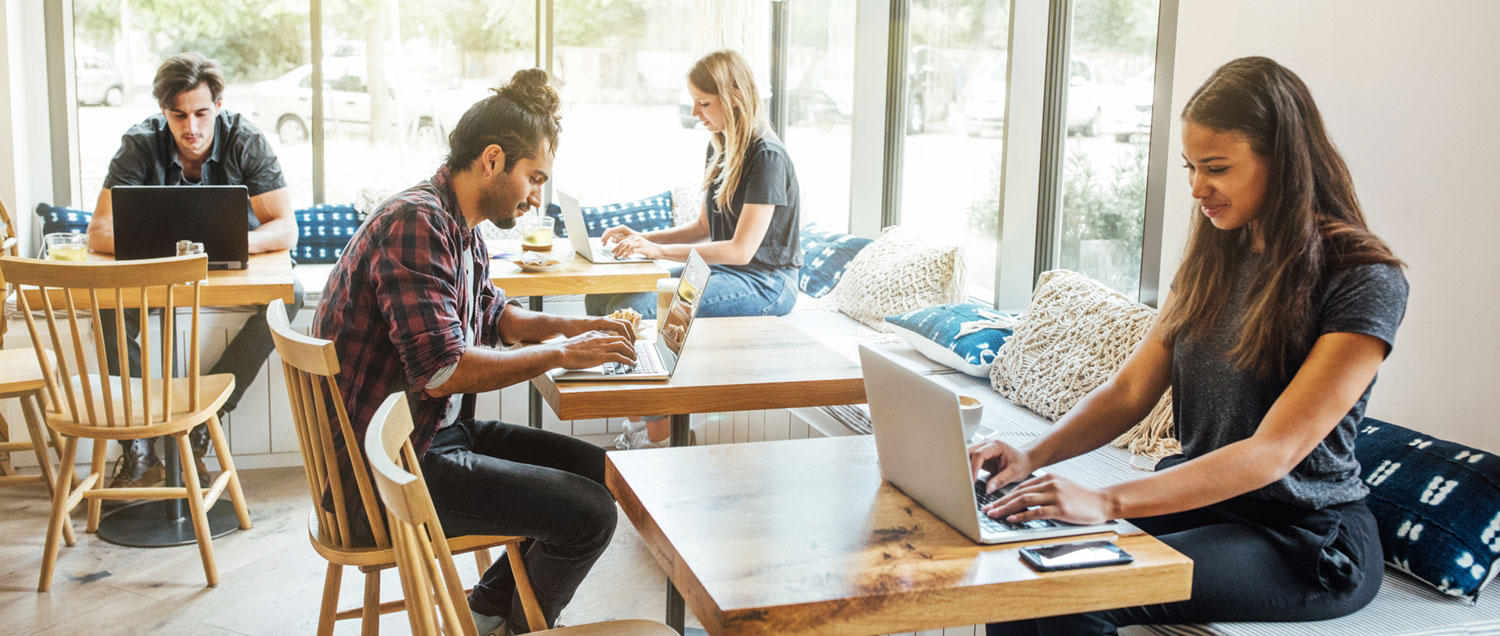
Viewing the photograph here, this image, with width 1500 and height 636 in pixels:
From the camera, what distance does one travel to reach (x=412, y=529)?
1305 millimetres

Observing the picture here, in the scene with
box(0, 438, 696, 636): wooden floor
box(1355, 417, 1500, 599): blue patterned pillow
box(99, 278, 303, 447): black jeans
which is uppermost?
box(1355, 417, 1500, 599): blue patterned pillow

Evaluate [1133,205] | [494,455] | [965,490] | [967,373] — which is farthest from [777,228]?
[965,490]

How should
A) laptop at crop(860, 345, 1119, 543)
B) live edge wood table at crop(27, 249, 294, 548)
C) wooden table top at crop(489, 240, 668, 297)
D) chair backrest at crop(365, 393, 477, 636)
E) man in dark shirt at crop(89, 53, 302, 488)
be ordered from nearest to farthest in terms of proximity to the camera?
chair backrest at crop(365, 393, 477, 636) < laptop at crop(860, 345, 1119, 543) < live edge wood table at crop(27, 249, 294, 548) < wooden table top at crop(489, 240, 668, 297) < man in dark shirt at crop(89, 53, 302, 488)

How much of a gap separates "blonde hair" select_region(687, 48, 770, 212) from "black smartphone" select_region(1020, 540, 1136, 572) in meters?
2.40

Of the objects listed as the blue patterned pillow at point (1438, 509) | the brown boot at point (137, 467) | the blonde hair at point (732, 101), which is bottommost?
the brown boot at point (137, 467)

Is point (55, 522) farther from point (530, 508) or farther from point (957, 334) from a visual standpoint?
point (957, 334)

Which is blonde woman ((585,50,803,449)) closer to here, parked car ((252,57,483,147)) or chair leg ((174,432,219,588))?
chair leg ((174,432,219,588))

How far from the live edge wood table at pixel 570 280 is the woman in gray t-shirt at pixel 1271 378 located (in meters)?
1.86

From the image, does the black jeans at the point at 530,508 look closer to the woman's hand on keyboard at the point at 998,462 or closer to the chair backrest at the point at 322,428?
the chair backrest at the point at 322,428

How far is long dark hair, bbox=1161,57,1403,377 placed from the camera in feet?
5.53

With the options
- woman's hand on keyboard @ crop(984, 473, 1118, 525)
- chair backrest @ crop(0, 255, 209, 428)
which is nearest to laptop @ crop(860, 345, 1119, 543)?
woman's hand on keyboard @ crop(984, 473, 1118, 525)

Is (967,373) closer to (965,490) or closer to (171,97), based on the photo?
(965,490)

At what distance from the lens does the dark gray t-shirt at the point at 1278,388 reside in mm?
1636

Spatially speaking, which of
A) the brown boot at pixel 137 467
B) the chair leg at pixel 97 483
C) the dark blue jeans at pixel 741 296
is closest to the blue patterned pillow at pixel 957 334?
the dark blue jeans at pixel 741 296
